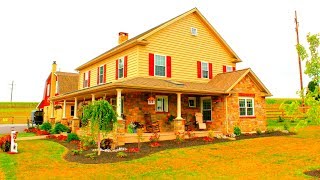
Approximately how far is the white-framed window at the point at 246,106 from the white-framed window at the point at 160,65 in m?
5.93

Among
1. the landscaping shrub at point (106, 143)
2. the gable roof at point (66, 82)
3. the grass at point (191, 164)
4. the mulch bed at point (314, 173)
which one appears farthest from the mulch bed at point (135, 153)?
the gable roof at point (66, 82)

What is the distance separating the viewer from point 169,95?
19281 mm

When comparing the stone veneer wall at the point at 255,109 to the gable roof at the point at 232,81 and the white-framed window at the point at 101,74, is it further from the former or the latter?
the white-framed window at the point at 101,74

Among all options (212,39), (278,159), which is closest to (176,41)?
(212,39)

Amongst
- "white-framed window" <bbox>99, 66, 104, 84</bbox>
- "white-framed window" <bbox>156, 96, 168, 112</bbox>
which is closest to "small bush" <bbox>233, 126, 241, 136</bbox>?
"white-framed window" <bbox>156, 96, 168, 112</bbox>

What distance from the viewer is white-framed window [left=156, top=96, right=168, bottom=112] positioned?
61.4ft

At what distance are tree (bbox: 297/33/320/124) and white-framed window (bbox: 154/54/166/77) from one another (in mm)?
11056

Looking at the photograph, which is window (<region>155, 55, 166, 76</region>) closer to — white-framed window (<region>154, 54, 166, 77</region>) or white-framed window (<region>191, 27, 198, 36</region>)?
white-framed window (<region>154, 54, 166, 77</region>)

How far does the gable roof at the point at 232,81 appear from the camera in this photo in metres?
19.0

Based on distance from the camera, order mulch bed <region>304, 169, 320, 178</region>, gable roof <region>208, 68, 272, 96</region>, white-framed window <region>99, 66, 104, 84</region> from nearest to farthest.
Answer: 1. mulch bed <region>304, 169, 320, 178</region>
2. gable roof <region>208, 68, 272, 96</region>
3. white-framed window <region>99, 66, 104, 84</region>

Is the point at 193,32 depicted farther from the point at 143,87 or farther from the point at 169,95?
the point at 143,87

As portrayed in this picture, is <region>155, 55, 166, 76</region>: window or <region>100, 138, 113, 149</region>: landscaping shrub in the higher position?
<region>155, 55, 166, 76</region>: window

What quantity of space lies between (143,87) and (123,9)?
4.89 metres

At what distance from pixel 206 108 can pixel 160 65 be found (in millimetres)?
4748
